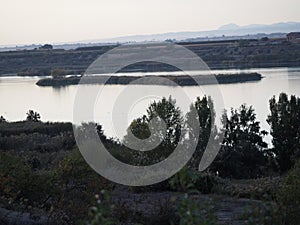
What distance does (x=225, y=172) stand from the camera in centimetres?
1644

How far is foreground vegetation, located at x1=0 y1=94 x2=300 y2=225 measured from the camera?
440 cm

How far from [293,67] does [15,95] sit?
906 inches

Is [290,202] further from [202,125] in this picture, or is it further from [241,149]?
[202,125]

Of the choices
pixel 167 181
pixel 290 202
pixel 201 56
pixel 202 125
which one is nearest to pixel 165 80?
pixel 202 125

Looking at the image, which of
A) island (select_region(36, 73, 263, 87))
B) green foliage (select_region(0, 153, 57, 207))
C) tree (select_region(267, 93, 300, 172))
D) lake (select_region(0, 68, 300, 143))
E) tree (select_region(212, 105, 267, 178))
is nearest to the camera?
green foliage (select_region(0, 153, 57, 207))

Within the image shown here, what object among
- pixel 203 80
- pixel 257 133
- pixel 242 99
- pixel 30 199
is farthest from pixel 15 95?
pixel 30 199

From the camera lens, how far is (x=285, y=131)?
1955 centimetres

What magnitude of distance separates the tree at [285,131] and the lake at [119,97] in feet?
14.0

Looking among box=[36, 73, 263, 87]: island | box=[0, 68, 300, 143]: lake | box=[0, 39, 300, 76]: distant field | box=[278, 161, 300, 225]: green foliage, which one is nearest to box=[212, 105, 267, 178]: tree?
box=[0, 68, 300, 143]: lake

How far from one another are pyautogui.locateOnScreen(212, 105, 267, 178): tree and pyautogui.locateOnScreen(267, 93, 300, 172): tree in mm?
487

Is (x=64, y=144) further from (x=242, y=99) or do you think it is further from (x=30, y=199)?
(x=242, y=99)

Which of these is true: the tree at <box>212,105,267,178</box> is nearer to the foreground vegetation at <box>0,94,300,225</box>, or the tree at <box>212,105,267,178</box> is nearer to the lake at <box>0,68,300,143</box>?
the foreground vegetation at <box>0,94,300,225</box>

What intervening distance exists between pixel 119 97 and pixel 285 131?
1506cm

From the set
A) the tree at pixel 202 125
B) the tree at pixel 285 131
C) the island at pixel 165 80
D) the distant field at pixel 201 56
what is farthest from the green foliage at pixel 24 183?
the distant field at pixel 201 56
